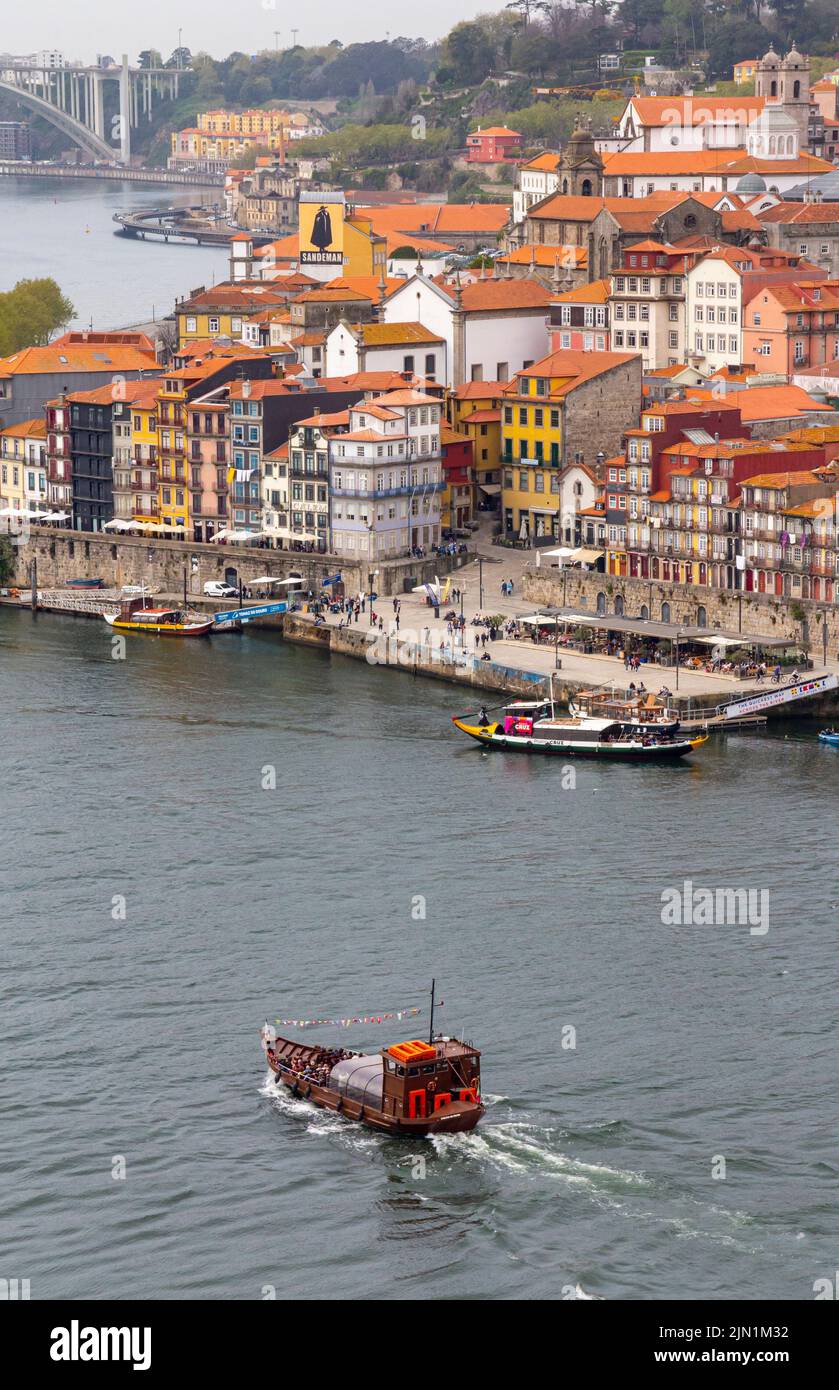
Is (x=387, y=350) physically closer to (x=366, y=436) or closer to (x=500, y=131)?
(x=366, y=436)

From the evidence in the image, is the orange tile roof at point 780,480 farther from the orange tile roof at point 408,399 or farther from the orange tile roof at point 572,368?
the orange tile roof at point 408,399

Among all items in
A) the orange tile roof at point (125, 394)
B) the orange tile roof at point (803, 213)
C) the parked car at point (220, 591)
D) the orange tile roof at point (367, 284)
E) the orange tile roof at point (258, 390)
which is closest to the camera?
the parked car at point (220, 591)

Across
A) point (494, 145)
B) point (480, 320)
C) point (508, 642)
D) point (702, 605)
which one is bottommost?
point (508, 642)

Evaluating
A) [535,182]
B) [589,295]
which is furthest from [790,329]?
[535,182]

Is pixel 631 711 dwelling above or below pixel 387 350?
below

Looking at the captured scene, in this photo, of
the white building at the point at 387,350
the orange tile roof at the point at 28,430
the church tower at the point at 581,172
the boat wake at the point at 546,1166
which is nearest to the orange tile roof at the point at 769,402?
the white building at the point at 387,350
